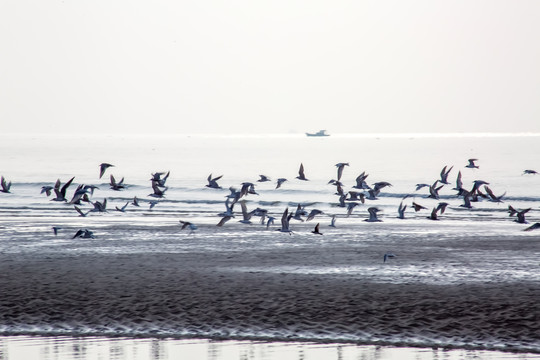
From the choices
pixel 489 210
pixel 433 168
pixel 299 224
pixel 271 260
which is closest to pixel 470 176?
pixel 433 168

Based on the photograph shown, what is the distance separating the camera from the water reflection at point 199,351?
12914 millimetres

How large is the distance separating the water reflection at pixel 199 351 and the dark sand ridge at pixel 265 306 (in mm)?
570

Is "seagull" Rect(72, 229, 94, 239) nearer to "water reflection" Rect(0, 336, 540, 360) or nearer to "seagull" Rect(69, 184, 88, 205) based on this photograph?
"seagull" Rect(69, 184, 88, 205)

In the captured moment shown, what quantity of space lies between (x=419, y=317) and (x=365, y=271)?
5.88 metres

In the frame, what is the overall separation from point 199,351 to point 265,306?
133 inches

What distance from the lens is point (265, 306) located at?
655 inches

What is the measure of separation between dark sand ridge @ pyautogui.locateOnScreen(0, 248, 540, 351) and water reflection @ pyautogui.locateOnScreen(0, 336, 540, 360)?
0.57 m

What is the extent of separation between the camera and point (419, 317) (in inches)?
612

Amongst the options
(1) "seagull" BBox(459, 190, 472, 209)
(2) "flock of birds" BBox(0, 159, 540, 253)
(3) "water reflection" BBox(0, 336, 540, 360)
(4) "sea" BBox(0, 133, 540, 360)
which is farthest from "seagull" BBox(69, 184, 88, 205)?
(3) "water reflection" BBox(0, 336, 540, 360)

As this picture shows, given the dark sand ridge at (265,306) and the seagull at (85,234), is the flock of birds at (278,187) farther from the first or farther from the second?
the dark sand ridge at (265,306)

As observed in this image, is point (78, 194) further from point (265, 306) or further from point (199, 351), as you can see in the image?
point (199, 351)

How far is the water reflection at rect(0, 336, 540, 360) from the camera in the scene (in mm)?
12914

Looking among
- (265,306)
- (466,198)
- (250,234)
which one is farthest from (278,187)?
(265,306)

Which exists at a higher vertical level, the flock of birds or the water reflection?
the flock of birds
